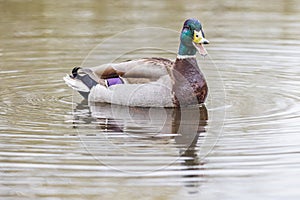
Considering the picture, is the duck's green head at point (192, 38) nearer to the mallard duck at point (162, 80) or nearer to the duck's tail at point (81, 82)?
the mallard duck at point (162, 80)

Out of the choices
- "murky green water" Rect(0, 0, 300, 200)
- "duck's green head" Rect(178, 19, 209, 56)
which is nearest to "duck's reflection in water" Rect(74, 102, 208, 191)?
"murky green water" Rect(0, 0, 300, 200)

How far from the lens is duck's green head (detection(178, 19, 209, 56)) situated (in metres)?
8.67

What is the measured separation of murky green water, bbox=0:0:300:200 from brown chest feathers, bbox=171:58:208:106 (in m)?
0.15

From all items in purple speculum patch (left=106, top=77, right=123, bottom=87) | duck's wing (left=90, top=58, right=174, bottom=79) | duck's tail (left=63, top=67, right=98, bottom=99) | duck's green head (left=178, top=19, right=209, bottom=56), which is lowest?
duck's tail (left=63, top=67, right=98, bottom=99)

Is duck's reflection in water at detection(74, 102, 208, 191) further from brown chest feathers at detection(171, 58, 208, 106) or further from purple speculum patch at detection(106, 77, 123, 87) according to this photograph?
purple speculum patch at detection(106, 77, 123, 87)

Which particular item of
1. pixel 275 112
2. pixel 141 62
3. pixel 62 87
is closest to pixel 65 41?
pixel 62 87

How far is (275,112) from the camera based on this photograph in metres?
8.16

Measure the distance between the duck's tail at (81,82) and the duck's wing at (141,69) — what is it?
0.20 m

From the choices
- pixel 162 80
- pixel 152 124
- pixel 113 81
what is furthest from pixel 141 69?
pixel 152 124

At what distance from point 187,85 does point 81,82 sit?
1.15 m

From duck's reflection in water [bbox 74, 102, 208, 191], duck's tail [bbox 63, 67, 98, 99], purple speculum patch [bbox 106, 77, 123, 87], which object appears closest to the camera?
duck's reflection in water [bbox 74, 102, 208, 191]

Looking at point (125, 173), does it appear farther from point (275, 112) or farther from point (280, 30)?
point (280, 30)

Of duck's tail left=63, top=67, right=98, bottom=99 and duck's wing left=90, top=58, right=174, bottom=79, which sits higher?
duck's wing left=90, top=58, right=174, bottom=79

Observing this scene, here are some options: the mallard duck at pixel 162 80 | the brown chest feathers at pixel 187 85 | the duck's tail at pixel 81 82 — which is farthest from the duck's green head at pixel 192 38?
the duck's tail at pixel 81 82
